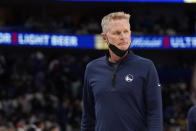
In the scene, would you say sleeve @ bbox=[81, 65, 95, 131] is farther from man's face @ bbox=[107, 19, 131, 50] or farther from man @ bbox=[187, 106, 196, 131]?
man @ bbox=[187, 106, 196, 131]

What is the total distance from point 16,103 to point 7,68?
7.29 ft

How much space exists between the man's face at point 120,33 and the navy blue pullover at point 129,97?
0.09 m

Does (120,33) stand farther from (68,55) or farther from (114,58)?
(68,55)

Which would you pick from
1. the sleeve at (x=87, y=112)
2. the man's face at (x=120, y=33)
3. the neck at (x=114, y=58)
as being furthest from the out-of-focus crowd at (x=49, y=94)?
the man's face at (x=120, y=33)

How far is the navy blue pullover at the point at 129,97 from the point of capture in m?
3.20

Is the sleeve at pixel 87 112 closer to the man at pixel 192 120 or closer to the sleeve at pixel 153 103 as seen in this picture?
the sleeve at pixel 153 103

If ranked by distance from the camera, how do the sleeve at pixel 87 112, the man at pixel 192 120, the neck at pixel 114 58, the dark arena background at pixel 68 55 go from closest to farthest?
the neck at pixel 114 58
the sleeve at pixel 87 112
the man at pixel 192 120
the dark arena background at pixel 68 55

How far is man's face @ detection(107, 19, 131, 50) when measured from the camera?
128 inches

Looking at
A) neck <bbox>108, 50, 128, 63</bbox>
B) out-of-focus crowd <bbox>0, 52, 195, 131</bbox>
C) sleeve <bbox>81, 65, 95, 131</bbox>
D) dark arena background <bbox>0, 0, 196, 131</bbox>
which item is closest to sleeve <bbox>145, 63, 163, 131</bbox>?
neck <bbox>108, 50, 128, 63</bbox>

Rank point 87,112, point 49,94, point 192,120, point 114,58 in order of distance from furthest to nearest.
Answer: point 49,94 → point 192,120 → point 87,112 → point 114,58

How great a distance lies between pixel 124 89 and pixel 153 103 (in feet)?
0.64

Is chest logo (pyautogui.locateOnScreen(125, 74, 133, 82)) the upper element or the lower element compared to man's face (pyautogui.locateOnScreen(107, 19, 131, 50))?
lower

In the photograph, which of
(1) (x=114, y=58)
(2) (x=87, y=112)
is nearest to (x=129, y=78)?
(1) (x=114, y=58)

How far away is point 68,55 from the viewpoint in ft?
60.2
